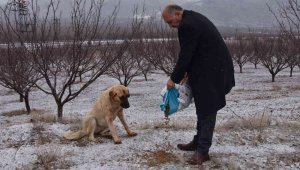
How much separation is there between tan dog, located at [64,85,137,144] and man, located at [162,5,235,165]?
3.26ft

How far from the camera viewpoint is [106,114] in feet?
18.2

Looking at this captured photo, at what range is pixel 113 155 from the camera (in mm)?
5027

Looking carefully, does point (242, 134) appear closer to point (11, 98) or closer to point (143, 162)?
point (143, 162)

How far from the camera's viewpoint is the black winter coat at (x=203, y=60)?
4320 millimetres

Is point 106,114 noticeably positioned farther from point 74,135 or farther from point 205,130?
point 205,130

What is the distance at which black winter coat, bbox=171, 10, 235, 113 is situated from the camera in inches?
170

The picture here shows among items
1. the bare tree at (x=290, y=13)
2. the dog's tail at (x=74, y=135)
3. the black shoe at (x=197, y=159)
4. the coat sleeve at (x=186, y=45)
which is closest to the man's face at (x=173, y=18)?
the coat sleeve at (x=186, y=45)

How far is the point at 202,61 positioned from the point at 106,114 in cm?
171

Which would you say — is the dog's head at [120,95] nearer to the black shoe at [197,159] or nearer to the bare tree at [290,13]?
the black shoe at [197,159]

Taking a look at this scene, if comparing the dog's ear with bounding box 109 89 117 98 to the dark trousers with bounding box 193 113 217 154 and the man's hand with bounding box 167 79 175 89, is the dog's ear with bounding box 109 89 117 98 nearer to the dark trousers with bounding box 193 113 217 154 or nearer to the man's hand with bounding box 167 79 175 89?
the man's hand with bounding box 167 79 175 89

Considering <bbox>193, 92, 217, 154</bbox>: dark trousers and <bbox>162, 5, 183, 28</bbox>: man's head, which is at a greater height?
<bbox>162, 5, 183, 28</bbox>: man's head

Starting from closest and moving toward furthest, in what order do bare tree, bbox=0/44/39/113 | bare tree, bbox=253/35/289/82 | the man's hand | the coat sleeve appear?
1. the coat sleeve
2. the man's hand
3. bare tree, bbox=0/44/39/113
4. bare tree, bbox=253/35/289/82

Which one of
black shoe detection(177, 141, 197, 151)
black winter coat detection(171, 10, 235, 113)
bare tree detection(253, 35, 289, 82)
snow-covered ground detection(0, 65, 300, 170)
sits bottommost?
bare tree detection(253, 35, 289, 82)

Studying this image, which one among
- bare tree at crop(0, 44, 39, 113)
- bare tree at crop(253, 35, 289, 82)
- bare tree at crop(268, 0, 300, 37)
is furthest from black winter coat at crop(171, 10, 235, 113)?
bare tree at crop(253, 35, 289, 82)
